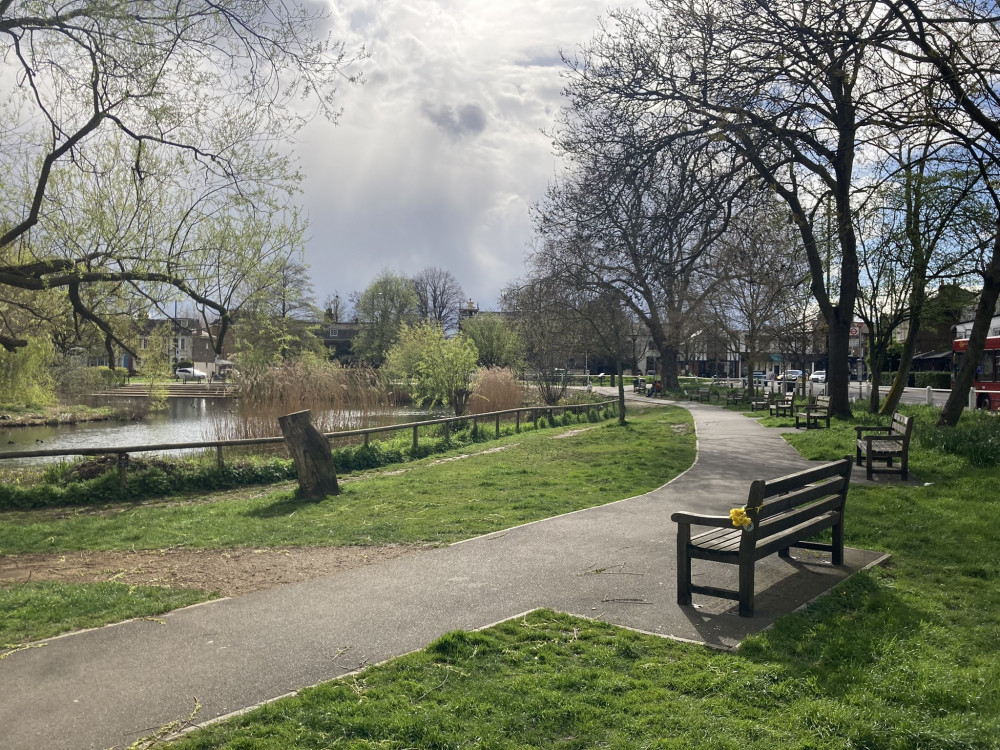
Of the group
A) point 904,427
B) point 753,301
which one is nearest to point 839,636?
point 904,427

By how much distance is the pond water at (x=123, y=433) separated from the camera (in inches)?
873

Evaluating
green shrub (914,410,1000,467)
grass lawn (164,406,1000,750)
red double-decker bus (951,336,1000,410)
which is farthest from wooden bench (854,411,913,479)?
red double-decker bus (951,336,1000,410)

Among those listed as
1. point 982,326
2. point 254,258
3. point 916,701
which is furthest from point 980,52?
point 254,258

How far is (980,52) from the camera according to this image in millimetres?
11367

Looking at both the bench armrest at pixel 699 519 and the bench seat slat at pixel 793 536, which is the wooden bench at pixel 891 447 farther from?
the bench armrest at pixel 699 519

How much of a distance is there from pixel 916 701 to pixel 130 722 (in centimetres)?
416

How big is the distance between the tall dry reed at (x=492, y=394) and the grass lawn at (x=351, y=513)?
39.2ft

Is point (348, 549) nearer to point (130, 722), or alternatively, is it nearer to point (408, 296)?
point (130, 722)

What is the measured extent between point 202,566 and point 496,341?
4379cm

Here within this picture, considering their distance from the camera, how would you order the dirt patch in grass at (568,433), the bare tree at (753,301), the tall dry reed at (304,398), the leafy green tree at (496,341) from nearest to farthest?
the tall dry reed at (304,398), the dirt patch in grass at (568,433), the bare tree at (753,301), the leafy green tree at (496,341)

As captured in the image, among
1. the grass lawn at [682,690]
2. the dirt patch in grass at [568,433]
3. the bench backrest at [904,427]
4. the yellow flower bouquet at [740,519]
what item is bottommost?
the dirt patch in grass at [568,433]

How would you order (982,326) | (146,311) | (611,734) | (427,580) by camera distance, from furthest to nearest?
1. (982,326)
2. (146,311)
3. (427,580)
4. (611,734)

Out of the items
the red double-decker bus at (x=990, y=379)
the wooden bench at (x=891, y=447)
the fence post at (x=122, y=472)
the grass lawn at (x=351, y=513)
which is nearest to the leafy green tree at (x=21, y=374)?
the fence post at (x=122, y=472)

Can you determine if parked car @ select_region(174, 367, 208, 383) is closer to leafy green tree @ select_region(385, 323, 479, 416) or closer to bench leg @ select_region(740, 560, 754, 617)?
leafy green tree @ select_region(385, 323, 479, 416)
